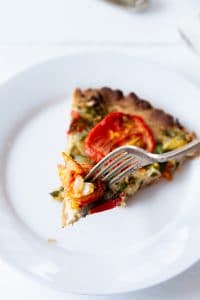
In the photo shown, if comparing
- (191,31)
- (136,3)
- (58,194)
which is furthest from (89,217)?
(136,3)

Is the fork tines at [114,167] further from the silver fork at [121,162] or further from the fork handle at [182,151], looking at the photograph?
the fork handle at [182,151]

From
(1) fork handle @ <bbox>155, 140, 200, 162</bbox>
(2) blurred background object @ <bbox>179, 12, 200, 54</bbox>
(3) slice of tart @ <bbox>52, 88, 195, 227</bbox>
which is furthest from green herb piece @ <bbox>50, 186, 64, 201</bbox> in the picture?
(2) blurred background object @ <bbox>179, 12, 200, 54</bbox>

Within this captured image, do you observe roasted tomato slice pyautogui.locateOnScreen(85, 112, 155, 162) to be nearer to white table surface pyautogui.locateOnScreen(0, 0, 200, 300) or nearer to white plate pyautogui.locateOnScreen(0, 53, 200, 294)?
white plate pyautogui.locateOnScreen(0, 53, 200, 294)

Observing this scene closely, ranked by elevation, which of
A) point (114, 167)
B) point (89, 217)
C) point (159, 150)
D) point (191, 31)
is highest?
point (191, 31)

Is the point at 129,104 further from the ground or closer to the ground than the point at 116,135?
further from the ground

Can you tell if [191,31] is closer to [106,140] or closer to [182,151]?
[106,140]

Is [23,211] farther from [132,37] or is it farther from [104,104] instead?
[132,37]

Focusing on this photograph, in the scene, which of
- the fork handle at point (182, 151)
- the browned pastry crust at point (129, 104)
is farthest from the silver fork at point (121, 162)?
the browned pastry crust at point (129, 104)

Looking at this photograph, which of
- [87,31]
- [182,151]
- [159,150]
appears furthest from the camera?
[87,31]
